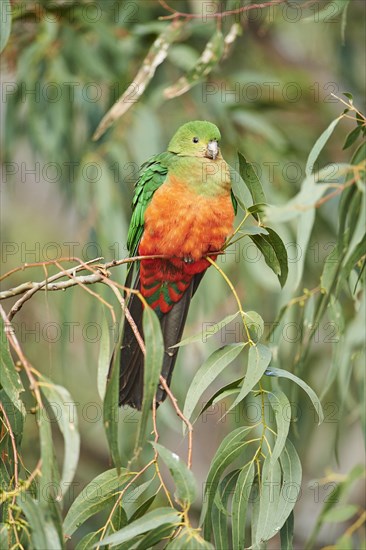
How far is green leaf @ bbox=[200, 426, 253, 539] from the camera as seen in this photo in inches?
72.6

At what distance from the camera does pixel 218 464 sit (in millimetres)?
1887

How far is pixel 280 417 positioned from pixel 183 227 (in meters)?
0.85

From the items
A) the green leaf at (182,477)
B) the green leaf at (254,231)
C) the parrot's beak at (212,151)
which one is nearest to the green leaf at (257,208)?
the green leaf at (254,231)

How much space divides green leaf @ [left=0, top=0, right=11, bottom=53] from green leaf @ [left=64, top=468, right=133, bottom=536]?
130 centimetres

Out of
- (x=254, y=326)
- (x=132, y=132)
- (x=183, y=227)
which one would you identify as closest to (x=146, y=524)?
(x=254, y=326)

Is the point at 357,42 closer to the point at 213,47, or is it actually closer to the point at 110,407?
the point at 213,47

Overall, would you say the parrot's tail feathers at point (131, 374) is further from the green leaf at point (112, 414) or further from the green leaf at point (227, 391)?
the green leaf at point (112, 414)

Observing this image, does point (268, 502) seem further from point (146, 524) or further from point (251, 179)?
point (251, 179)

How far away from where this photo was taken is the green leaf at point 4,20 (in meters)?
2.46

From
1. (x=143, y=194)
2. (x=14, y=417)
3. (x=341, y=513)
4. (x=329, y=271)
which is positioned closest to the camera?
(x=341, y=513)

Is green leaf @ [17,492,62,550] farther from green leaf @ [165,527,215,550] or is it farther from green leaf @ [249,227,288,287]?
green leaf @ [249,227,288,287]

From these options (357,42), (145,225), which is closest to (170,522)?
(145,225)

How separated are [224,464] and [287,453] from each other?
0.14m

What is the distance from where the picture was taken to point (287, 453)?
1.91 metres
